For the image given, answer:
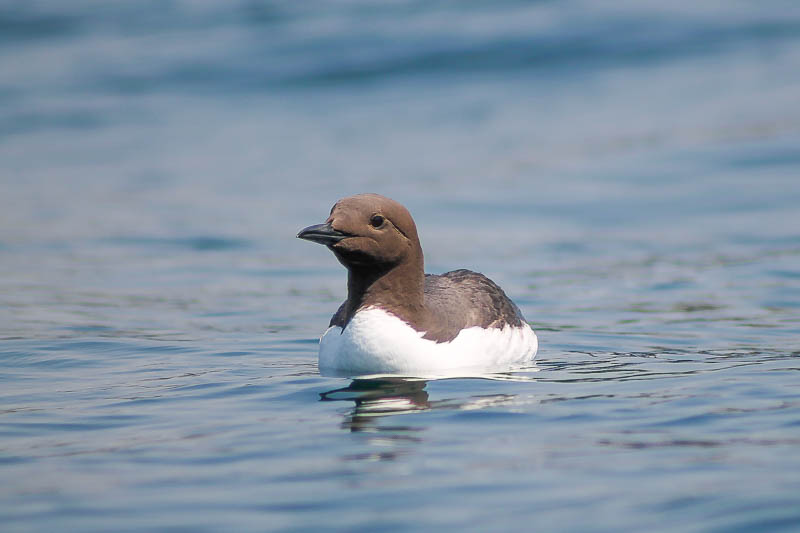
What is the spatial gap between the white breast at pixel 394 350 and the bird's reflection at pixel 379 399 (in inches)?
4.6

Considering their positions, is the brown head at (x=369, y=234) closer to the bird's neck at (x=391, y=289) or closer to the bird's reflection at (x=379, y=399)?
the bird's neck at (x=391, y=289)

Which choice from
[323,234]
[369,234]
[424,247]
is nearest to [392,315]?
[369,234]

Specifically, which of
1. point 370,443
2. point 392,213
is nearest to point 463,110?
point 392,213

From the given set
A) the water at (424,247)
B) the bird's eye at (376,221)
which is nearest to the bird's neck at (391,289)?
the bird's eye at (376,221)

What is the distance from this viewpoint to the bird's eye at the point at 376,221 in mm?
7418

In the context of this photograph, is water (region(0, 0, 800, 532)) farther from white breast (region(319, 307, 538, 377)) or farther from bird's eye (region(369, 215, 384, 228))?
bird's eye (region(369, 215, 384, 228))

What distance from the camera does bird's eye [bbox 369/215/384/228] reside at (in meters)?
7.42

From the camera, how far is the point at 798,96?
65.2 feet

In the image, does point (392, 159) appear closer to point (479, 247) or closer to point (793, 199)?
point (479, 247)

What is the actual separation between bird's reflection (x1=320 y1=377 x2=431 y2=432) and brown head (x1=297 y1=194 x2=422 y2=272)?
0.75m

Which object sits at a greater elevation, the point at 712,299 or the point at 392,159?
the point at 392,159

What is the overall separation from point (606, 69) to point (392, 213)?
14.2 meters

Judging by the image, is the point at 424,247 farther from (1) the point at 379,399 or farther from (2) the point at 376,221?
(1) the point at 379,399

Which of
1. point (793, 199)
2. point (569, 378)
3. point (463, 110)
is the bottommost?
point (569, 378)
